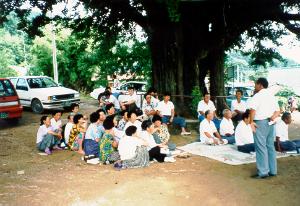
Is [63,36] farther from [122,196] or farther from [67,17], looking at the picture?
[122,196]

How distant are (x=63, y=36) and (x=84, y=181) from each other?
884 inches

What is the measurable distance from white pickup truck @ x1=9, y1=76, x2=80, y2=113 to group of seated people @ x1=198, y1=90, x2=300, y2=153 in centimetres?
790

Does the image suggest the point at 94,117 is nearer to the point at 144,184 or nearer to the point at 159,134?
the point at 159,134

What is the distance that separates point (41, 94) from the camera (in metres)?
16.7

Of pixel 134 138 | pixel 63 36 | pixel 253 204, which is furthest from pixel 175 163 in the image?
pixel 63 36

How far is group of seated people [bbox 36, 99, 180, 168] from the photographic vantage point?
26.4 feet

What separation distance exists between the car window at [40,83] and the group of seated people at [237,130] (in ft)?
30.4

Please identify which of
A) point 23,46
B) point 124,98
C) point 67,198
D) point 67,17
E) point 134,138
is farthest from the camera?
point 23,46

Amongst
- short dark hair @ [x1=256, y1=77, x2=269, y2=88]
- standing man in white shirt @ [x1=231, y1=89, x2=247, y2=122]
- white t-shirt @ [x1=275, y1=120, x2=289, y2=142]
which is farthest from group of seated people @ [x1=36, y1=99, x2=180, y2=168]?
standing man in white shirt @ [x1=231, y1=89, x2=247, y2=122]

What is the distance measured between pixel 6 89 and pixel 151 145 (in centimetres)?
733

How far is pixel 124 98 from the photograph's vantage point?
13.2 meters

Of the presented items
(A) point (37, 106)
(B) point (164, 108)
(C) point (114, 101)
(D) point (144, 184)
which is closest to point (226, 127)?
(B) point (164, 108)

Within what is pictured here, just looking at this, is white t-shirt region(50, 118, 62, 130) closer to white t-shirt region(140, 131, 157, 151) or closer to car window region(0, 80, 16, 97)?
white t-shirt region(140, 131, 157, 151)

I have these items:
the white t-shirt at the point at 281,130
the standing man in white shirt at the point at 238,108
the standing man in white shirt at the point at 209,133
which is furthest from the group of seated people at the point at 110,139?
the standing man in white shirt at the point at 238,108
